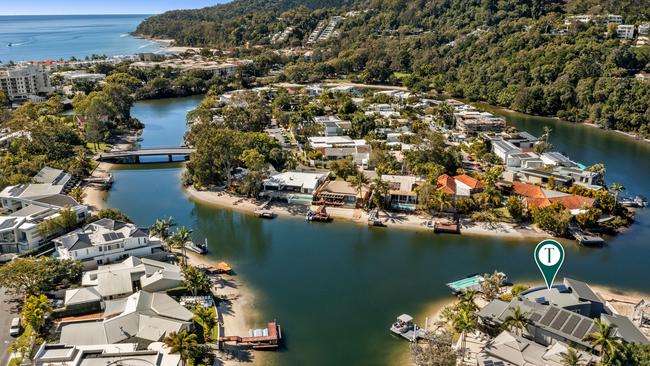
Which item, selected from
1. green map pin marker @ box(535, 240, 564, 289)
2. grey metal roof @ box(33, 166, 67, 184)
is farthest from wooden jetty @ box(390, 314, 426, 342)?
grey metal roof @ box(33, 166, 67, 184)

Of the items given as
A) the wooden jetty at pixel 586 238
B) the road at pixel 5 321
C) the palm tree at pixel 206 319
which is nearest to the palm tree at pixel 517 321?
the palm tree at pixel 206 319

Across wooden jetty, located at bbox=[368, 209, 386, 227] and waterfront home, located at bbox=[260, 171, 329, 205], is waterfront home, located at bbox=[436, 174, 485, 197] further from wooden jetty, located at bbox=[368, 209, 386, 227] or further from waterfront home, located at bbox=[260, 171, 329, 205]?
waterfront home, located at bbox=[260, 171, 329, 205]

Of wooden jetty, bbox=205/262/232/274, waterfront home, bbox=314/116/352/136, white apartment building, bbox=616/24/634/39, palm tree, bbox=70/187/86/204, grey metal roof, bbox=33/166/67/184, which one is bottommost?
Answer: wooden jetty, bbox=205/262/232/274

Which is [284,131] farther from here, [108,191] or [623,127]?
[623,127]

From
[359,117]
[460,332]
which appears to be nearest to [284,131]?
[359,117]

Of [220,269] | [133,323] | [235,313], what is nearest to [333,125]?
[220,269]

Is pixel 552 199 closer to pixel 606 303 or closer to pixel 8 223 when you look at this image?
pixel 606 303
